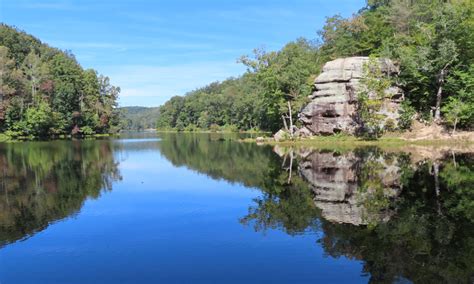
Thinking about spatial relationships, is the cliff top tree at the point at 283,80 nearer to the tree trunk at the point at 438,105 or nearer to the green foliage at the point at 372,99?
the green foliage at the point at 372,99

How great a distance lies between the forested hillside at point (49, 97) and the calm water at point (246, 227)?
189 ft

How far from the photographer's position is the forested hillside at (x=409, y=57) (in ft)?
155

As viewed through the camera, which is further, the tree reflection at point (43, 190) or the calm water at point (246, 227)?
the tree reflection at point (43, 190)

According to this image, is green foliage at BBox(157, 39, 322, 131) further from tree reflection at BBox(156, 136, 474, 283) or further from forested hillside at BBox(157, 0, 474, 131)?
tree reflection at BBox(156, 136, 474, 283)

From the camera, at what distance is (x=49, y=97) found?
86.8m

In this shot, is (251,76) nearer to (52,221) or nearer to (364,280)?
(52,221)

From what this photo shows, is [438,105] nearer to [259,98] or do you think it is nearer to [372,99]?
[372,99]

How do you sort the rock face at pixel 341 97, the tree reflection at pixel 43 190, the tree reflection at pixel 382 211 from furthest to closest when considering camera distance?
1. the rock face at pixel 341 97
2. the tree reflection at pixel 43 190
3. the tree reflection at pixel 382 211

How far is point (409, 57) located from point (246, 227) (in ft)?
143

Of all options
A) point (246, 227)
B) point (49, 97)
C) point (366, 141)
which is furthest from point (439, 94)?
point (49, 97)

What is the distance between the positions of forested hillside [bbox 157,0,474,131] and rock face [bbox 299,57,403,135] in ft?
5.20

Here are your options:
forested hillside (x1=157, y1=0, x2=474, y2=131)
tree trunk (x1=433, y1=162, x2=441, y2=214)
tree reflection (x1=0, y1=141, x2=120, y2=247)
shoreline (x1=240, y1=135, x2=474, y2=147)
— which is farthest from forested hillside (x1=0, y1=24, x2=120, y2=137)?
tree trunk (x1=433, y1=162, x2=441, y2=214)

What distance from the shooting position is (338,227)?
13359 millimetres


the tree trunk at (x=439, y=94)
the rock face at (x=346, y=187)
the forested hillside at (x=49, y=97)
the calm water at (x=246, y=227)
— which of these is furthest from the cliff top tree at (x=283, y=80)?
the forested hillside at (x=49, y=97)
